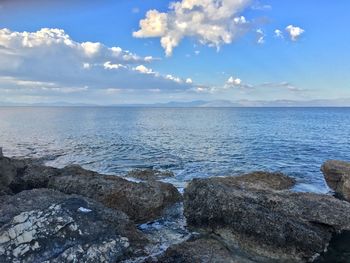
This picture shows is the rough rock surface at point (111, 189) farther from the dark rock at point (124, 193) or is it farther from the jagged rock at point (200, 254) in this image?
the jagged rock at point (200, 254)

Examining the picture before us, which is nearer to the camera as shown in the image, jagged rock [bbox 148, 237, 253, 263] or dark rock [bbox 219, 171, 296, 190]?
jagged rock [bbox 148, 237, 253, 263]

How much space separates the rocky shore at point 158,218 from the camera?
1010 cm

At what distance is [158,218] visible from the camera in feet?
54.4

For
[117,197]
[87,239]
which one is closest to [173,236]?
[117,197]

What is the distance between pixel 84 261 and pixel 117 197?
22.5ft

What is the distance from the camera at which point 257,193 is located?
49.5 feet

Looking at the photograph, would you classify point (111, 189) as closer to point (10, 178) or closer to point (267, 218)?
point (10, 178)

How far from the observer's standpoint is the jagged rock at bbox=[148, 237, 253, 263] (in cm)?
1157

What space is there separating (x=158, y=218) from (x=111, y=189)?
2.60 meters

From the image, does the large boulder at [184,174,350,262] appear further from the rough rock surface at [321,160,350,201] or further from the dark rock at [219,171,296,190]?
the dark rock at [219,171,296,190]

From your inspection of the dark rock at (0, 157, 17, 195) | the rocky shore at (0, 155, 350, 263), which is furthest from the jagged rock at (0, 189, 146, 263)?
the dark rock at (0, 157, 17, 195)

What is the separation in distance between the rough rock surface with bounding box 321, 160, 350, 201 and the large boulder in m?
6.93

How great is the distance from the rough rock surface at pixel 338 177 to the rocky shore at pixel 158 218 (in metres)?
7.06

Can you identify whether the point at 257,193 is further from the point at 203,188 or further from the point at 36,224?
the point at 36,224
